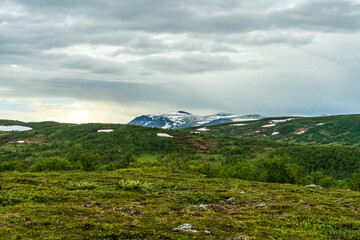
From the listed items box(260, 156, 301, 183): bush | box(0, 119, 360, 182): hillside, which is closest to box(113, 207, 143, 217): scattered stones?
box(260, 156, 301, 183): bush

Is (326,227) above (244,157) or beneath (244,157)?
above

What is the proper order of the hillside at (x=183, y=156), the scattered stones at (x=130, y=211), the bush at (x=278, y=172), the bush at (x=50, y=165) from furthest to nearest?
1. the hillside at (x=183, y=156)
2. the bush at (x=50, y=165)
3. the bush at (x=278, y=172)
4. the scattered stones at (x=130, y=211)

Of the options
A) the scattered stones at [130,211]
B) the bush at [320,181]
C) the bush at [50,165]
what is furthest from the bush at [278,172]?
the bush at [50,165]

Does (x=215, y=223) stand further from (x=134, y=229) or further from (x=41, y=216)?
(x=41, y=216)

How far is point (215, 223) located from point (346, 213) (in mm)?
15462

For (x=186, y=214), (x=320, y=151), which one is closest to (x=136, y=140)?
(x=320, y=151)

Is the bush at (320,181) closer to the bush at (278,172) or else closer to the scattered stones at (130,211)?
the bush at (278,172)

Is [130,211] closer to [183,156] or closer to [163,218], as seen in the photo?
[163,218]

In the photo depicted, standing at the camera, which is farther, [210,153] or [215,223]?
[210,153]

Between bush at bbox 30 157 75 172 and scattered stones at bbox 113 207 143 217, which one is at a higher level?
scattered stones at bbox 113 207 143 217

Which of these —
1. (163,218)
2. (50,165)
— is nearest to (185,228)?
(163,218)

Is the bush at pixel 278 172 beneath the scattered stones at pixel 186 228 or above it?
beneath

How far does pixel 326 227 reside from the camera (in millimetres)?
18516

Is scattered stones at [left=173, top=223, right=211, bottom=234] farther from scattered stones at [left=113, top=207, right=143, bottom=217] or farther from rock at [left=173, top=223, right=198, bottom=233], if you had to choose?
scattered stones at [left=113, top=207, right=143, bottom=217]
